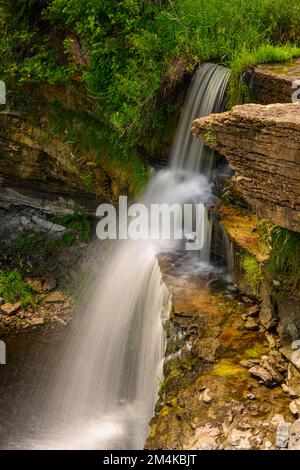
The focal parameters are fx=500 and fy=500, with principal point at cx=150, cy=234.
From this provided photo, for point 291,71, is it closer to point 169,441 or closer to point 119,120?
point 119,120

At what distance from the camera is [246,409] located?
496cm

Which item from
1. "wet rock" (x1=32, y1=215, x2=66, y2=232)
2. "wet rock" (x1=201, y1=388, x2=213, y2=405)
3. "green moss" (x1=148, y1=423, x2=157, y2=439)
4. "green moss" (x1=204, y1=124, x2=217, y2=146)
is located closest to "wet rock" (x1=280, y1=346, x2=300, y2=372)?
"wet rock" (x1=201, y1=388, x2=213, y2=405)

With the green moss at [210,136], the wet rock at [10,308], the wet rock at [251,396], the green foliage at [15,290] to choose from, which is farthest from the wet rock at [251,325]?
the wet rock at [10,308]

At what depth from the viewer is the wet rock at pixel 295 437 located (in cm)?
439

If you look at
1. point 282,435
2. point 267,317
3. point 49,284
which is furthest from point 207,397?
point 49,284

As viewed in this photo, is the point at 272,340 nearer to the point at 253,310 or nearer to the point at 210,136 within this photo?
the point at 253,310

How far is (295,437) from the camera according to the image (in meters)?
4.45

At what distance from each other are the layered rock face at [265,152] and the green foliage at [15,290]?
5.34m

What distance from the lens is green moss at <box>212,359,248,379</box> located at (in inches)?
212

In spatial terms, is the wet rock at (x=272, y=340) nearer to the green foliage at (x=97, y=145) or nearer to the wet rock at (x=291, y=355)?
the wet rock at (x=291, y=355)

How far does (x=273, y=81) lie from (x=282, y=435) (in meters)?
5.00

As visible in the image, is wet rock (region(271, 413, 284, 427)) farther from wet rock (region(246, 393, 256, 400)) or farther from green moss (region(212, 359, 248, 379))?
green moss (region(212, 359, 248, 379))
